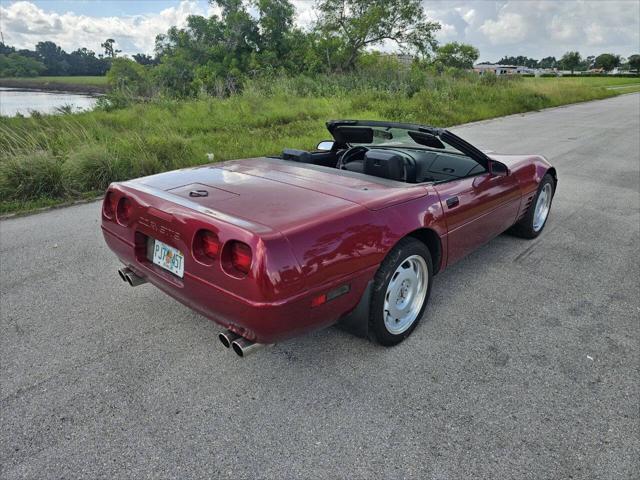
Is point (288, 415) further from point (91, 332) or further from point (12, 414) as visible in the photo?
point (91, 332)

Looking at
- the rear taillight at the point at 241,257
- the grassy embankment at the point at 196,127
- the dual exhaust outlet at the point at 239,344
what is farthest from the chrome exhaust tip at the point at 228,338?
the grassy embankment at the point at 196,127

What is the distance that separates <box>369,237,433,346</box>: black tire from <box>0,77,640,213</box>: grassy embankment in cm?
506

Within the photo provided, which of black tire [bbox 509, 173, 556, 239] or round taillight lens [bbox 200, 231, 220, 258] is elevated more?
round taillight lens [bbox 200, 231, 220, 258]

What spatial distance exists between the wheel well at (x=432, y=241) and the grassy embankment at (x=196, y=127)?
5058mm

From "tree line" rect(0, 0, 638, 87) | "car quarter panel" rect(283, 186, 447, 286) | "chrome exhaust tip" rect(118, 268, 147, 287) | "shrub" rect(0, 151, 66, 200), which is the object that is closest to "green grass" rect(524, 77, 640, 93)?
"tree line" rect(0, 0, 638, 87)

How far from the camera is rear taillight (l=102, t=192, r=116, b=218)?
2705 millimetres

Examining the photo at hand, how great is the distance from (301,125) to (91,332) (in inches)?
362

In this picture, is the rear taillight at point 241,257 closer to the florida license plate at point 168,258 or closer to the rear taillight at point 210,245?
the rear taillight at point 210,245

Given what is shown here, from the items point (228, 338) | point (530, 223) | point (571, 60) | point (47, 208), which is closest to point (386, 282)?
point (228, 338)

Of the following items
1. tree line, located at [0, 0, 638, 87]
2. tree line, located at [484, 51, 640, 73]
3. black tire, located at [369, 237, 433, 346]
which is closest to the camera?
black tire, located at [369, 237, 433, 346]

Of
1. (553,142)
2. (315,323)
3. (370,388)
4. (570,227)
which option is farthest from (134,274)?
(553,142)

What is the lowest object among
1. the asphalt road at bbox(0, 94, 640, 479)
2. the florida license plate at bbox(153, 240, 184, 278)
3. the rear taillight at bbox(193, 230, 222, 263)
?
the asphalt road at bbox(0, 94, 640, 479)

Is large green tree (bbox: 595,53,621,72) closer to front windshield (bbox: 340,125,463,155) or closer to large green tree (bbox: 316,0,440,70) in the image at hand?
large green tree (bbox: 316,0,440,70)

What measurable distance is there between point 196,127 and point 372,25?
66.3 feet
